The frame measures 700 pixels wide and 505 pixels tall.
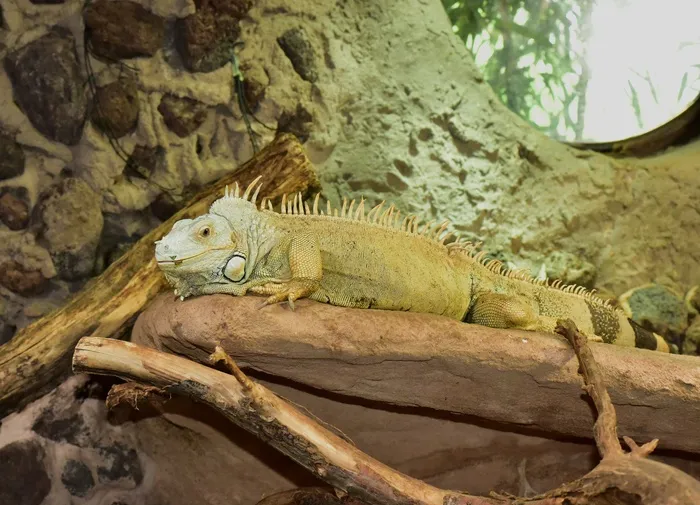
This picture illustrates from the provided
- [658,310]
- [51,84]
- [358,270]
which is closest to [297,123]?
[51,84]

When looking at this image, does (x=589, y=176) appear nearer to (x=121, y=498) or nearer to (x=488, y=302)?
(x=488, y=302)

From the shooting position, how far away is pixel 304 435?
8.89ft

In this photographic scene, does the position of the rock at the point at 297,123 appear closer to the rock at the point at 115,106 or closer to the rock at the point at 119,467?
the rock at the point at 115,106

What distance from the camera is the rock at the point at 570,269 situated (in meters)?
5.46

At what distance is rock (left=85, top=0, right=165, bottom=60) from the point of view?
4469mm

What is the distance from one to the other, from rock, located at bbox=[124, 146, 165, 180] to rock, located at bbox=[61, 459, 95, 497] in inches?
83.4

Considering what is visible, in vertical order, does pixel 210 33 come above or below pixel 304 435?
above

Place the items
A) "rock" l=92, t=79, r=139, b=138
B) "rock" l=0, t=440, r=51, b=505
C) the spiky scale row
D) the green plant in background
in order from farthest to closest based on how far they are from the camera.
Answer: the green plant in background < "rock" l=92, t=79, r=139, b=138 < the spiky scale row < "rock" l=0, t=440, r=51, b=505

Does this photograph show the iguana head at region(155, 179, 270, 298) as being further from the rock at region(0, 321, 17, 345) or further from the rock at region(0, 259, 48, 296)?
the rock at region(0, 321, 17, 345)

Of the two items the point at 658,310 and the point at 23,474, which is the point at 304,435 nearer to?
the point at 23,474

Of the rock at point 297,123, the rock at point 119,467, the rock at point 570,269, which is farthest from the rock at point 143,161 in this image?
the rock at point 570,269

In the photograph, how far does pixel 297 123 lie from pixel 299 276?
89.8 inches

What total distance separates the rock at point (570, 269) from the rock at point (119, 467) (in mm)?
3673

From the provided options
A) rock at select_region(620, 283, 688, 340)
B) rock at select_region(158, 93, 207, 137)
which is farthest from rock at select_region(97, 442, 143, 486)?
rock at select_region(620, 283, 688, 340)
